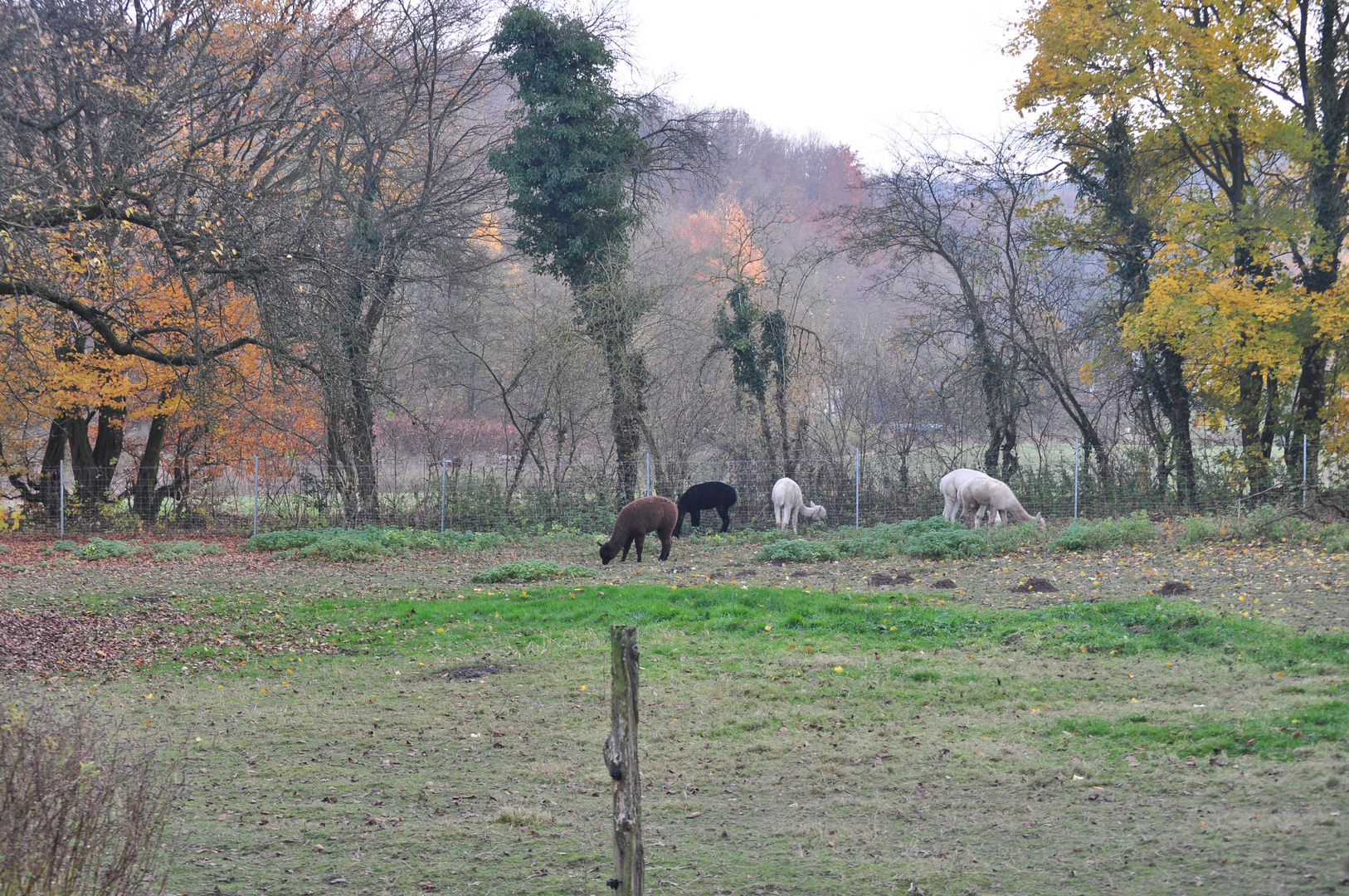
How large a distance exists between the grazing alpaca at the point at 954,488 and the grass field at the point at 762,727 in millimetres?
5742

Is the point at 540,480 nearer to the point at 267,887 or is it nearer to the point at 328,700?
the point at 328,700

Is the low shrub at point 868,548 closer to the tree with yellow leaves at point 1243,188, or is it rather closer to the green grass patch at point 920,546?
the green grass patch at point 920,546

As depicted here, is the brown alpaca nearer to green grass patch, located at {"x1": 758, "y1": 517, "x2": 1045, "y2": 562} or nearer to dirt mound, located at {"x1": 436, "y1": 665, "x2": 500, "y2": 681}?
green grass patch, located at {"x1": 758, "y1": 517, "x2": 1045, "y2": 562}

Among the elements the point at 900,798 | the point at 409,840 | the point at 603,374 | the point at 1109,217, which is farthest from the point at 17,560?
the point at 1109,217

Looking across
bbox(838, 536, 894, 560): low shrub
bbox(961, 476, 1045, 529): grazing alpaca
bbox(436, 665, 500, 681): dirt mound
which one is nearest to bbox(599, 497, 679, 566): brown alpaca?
bbox(838, 536, 894, 560): low shrub

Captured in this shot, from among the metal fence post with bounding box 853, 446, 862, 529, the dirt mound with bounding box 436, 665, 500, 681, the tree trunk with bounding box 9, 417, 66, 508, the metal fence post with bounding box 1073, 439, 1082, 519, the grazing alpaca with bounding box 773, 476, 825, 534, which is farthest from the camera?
the tree trunk with bounding box 9, 417, 66, 508

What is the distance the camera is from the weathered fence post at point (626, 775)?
3.90 metres

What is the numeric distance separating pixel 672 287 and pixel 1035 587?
1300cm

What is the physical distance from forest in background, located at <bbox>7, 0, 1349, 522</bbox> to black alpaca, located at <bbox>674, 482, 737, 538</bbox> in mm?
1520

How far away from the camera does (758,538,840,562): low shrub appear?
15.5m

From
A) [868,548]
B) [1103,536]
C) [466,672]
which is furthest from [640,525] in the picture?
[466,672]

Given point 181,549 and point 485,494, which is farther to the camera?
point 485,494

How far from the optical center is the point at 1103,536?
15352 millimetres

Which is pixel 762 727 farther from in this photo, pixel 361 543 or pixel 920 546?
pixel 361 543
